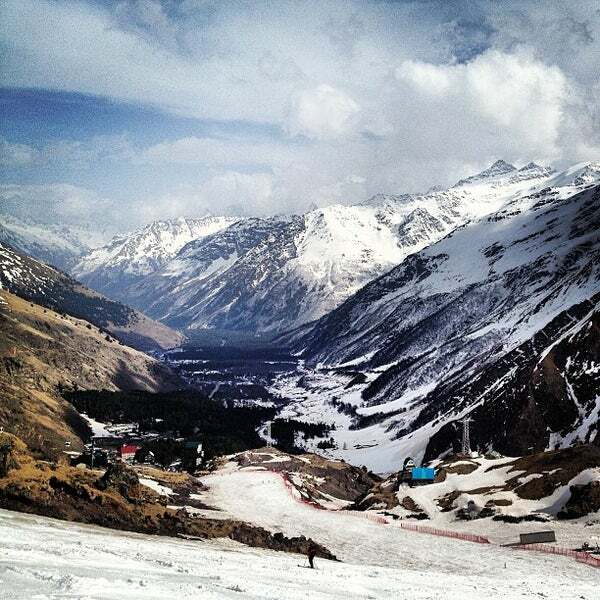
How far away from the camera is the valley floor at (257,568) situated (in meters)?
29.7

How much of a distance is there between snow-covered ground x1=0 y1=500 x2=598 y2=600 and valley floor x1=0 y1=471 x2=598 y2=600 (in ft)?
0.25

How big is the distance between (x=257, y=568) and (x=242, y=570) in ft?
8.80

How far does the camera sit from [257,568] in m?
44.1

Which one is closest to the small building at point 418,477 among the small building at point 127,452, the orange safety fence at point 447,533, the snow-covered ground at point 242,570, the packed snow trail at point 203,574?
the orange safety fence at point 447,533

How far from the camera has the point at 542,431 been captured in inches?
6314

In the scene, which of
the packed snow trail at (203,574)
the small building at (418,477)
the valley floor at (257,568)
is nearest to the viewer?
the packed snow trail at (203,574)

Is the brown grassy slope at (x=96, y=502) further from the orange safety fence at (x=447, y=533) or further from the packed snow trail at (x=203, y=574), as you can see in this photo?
the orange safety fence at (x=447, y=533)

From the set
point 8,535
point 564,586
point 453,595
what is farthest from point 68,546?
point 564,586

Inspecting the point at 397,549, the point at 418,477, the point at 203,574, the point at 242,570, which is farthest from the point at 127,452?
the point at 203,574

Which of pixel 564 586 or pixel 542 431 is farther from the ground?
pixel 542 431

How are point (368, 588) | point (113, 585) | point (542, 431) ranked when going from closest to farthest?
1. point (113, 585)
2. point (368, 588)
3. point (542, 431)

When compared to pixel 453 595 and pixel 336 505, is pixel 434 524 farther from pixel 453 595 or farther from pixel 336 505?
pixel 453 595

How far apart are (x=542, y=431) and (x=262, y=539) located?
11342 centimetres

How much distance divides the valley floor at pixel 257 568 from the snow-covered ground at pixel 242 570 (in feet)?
0.25
